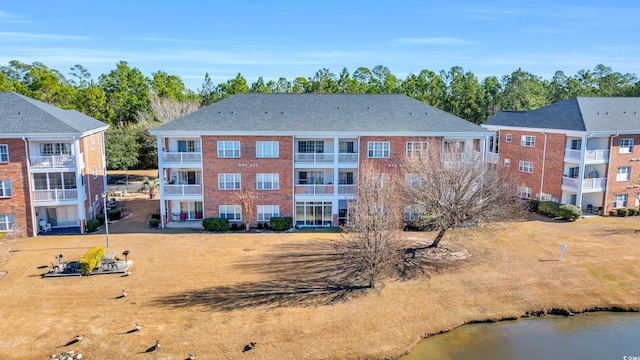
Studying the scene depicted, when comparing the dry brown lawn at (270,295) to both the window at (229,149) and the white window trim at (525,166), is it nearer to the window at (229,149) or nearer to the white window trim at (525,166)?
the window at (229,149)

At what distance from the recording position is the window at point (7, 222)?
3247cm

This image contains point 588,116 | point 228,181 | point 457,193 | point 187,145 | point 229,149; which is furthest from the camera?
point 588,116

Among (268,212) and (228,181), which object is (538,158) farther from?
(228,181)

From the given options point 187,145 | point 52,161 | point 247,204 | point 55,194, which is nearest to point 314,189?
point 247,204

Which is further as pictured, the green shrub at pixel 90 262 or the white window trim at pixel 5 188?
the white window trim at pixel 5 188

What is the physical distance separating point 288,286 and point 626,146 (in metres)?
35.6

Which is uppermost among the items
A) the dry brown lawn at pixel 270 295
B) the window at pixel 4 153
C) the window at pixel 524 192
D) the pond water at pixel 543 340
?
the window at pixel 4 153

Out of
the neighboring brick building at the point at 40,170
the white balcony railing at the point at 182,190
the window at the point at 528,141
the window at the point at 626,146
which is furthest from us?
the window at the point at 528,141

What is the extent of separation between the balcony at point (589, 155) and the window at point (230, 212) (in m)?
29.8

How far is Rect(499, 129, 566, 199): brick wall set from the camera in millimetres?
41156

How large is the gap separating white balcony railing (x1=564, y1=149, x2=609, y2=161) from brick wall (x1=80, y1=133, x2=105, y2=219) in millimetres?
41787

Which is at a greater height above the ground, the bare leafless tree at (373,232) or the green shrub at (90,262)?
the bare leafless tree at (373,232)

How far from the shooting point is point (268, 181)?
118 ft

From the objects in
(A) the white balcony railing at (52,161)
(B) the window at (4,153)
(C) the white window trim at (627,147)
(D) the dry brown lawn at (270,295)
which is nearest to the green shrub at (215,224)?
(D) the dry brown lawn at (270,295)
